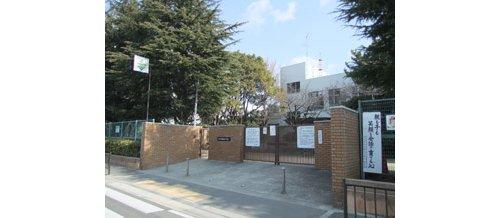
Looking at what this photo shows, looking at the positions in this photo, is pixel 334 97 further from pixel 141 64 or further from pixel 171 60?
pixel 141 64

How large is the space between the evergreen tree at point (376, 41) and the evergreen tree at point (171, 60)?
40.1 ft

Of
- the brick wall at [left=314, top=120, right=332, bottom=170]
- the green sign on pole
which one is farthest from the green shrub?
the brick wall at [left=314, top=120, right=332, bottom=170]

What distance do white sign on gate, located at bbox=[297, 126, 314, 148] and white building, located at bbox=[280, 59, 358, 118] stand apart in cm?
1668

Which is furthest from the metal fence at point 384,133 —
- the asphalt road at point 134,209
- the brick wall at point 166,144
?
the brick wall at point 166,144

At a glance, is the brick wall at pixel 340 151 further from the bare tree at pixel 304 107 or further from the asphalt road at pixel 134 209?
the bare tree at pixel 304 107

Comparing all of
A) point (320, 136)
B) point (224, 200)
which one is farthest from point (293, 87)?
point (224, 200)

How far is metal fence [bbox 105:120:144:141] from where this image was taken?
742 inches

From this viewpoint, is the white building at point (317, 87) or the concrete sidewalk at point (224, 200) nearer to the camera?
the concrete sidewalk at point (224, 200)

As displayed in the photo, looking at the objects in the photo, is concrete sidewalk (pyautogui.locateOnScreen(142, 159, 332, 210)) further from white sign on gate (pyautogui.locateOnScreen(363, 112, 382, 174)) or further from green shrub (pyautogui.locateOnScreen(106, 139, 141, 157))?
green shrub (pyautogui.locateOnScreen(106, 139, 141, 157))

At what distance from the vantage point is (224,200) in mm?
9500

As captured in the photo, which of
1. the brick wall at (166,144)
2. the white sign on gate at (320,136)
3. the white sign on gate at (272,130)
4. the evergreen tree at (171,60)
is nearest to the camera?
the white sign on gate at (320,136)

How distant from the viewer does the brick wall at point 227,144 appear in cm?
1640

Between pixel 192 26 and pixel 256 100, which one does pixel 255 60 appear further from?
pixel 192 26
